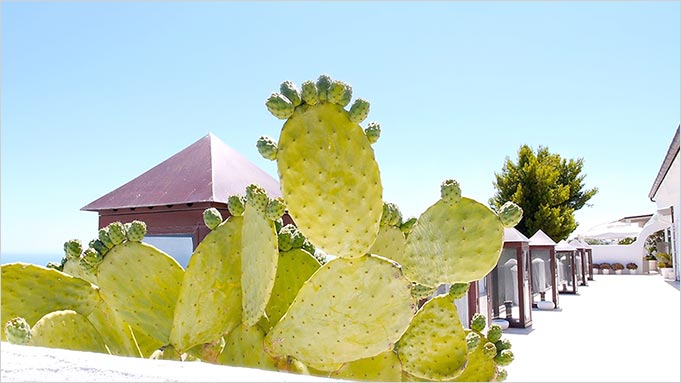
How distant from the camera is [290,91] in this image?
154 cm

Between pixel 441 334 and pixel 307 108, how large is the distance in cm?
91

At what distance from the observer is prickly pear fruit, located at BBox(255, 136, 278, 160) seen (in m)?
1.60

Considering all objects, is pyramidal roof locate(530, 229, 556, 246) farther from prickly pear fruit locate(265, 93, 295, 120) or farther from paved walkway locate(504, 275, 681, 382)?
prickly pear fruit locate(265, 93, 295, 120)

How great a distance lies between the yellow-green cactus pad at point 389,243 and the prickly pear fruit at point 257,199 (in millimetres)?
478

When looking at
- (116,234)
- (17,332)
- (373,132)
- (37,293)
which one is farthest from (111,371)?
(37,293)

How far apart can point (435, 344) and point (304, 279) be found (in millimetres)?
502

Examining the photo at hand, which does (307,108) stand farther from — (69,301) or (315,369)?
(69,301)

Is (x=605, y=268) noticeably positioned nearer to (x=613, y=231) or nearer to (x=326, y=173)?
(x=613, y=231)

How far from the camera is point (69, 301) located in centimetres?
197

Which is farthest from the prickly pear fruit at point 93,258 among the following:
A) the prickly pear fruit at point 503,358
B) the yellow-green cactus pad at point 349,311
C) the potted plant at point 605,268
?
the potted plant at point 605,268

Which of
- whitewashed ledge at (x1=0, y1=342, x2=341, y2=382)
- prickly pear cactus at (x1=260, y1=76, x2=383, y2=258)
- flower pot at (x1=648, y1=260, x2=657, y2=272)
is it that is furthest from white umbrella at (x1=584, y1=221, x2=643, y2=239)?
whitewashed ledge at (x1=0, y1=342, x2=341, y2=382)

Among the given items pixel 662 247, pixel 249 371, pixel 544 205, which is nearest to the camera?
pixel 249 371

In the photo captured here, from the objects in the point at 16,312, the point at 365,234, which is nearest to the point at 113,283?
the point at 16,312

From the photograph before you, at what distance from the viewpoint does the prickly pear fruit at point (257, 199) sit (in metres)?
1.75
